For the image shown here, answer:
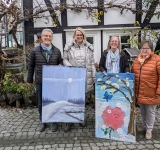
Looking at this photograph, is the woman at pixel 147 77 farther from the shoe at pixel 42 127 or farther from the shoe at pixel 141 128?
the shoe at pixel 42 127

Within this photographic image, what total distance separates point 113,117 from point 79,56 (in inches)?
42.6

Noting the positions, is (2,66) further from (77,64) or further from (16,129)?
(77,64)

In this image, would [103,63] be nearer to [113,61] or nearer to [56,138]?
[113,61]

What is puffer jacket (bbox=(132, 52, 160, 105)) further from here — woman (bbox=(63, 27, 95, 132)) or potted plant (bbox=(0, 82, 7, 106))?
potted plant (bbox=(0, 82, 7, 106))

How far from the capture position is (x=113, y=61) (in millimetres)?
3270

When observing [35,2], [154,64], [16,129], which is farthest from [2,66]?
[154,64]

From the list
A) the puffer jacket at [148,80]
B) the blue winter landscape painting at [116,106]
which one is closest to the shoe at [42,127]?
the blue winter landscape painting at [116,106]

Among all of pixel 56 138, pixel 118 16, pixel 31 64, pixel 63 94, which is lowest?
pixel 56 138

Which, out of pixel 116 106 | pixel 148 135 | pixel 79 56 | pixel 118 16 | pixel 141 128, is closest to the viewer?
pixel 116 106

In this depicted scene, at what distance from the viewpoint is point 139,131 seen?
3.45 metres

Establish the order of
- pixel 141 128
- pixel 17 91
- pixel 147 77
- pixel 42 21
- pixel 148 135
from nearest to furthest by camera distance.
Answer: pixel 147 77 < pixel 148 135 < pixel 141 128 < pixel 17 91 < pixel 42 21

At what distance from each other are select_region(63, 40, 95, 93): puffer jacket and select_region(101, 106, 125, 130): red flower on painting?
1.89 ft

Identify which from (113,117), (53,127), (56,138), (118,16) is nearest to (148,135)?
(113,117)

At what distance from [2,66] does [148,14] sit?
4.61 meters
